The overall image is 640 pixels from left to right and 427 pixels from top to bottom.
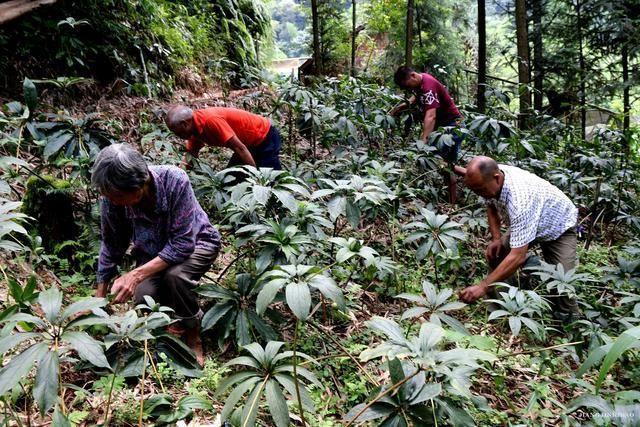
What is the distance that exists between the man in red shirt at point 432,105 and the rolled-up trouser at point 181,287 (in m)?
3.45

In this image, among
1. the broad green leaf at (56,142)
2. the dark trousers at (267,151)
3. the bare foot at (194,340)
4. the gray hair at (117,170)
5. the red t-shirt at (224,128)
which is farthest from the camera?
the dark trousers at (267,151)

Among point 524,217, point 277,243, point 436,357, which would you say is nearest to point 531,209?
point 524,217

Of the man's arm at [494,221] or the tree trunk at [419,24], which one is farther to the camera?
the tree trunk at [419,24]

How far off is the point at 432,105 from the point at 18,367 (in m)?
5.02

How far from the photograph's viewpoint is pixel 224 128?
152 inches

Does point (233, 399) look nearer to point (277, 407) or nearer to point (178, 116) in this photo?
point (277, 407)

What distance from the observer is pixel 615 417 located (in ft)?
5.22

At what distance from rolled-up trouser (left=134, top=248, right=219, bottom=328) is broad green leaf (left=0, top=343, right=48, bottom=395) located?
1.02 metres

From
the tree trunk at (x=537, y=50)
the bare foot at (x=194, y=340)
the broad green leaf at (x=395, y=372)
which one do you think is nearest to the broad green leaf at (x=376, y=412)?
the broad green leaf at (x=395, y=372)

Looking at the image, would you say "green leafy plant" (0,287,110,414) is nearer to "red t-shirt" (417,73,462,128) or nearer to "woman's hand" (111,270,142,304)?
"woman's hand" (111,270,142,304)

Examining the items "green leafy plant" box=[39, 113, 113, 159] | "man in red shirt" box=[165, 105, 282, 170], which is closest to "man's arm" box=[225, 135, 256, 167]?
"man in red shirt" box=[165, 105, 282, 170]

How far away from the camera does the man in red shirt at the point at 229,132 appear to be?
3.75 meters

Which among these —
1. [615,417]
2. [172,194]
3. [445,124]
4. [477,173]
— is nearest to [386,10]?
[445,124]

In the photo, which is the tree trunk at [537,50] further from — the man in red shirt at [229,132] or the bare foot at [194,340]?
the bare foot at [194,340]
